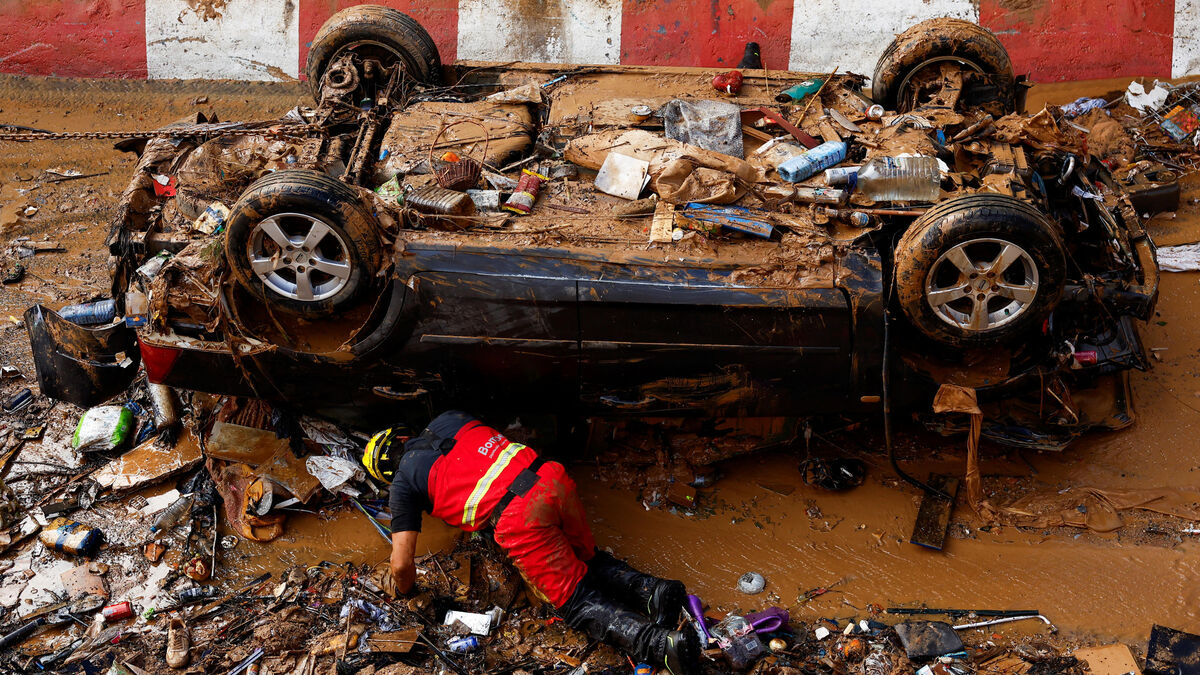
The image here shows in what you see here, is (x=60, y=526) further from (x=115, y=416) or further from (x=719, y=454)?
(x=719, y=454)

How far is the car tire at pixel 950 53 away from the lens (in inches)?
221

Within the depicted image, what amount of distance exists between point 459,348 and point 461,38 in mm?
4276

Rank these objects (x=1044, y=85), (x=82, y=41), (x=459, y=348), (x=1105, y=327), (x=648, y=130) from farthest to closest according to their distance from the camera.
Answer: (x=82, y=41), (x=1044, y=85), (x=648, y=130), (x=1105, y=327), (x=459, y=348)

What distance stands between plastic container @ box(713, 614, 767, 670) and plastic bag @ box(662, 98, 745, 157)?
2.42 m

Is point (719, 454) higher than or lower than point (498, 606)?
higher

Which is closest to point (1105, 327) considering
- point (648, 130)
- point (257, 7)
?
point (648, 130)

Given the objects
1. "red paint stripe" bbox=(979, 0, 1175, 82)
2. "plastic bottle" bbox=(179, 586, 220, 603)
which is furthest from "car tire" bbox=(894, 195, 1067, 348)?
"red paint stripe" bbox=(979, 0, 1175, 82)

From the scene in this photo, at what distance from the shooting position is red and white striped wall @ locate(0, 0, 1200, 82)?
759 cm

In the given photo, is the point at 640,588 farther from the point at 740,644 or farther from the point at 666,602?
the point at 740,644

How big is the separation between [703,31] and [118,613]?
5.85 meters

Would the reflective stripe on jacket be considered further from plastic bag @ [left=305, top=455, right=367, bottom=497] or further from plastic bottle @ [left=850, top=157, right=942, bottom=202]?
plastic bottle @ [left=850, top=157, right=942, bottom=202]

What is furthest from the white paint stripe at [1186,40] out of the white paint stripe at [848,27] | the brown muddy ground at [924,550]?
the brown muddy ground at [924,550]

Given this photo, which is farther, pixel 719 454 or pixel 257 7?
pixel 257 7

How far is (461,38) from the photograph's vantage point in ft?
26.1
